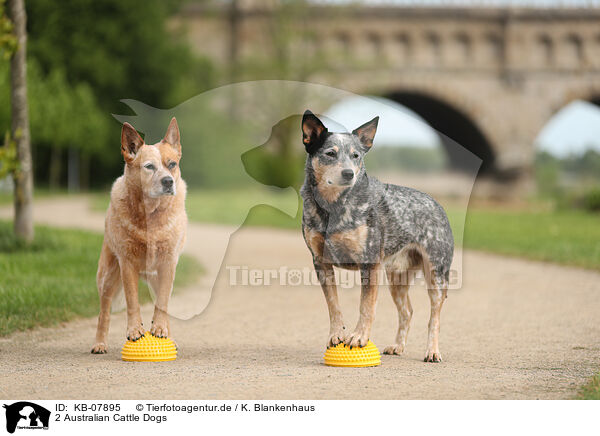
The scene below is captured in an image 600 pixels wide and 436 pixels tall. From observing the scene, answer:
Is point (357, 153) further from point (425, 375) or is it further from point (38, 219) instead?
point (38, 219)

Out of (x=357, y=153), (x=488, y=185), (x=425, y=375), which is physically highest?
(x=488, y=185)

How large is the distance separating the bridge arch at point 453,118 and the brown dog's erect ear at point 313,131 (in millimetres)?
35421

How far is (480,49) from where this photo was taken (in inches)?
1661

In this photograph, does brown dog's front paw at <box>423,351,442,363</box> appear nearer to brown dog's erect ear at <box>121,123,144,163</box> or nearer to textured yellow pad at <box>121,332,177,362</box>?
textured yellow pad at <box>121,332,177,362</box>

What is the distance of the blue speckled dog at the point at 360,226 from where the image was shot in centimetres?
587

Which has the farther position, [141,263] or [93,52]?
[93,52]

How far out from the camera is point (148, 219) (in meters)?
6.16

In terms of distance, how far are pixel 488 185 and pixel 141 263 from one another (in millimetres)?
37565

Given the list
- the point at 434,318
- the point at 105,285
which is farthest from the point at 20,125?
the point at 434,318

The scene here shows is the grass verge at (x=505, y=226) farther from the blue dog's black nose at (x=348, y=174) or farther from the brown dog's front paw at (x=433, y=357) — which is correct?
the blue dog's black nose at (x=348, y=174)

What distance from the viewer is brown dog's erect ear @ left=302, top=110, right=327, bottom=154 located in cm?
587

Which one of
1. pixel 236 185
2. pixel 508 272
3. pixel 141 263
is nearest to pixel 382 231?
pixel 141 263

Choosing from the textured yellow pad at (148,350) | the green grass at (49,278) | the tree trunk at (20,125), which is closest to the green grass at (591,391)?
the textured yellow pad at (148,350)
